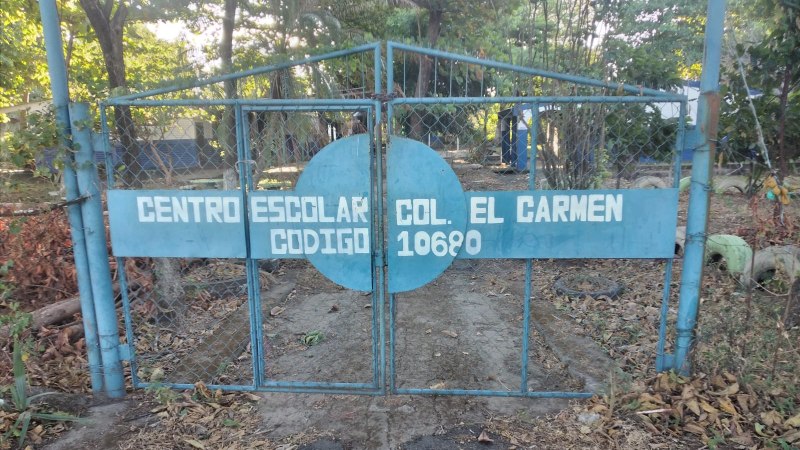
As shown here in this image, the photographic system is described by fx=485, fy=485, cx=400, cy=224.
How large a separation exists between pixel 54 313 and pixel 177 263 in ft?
4.29

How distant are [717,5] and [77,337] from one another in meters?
5.30

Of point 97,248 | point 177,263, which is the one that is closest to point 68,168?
point 97,248

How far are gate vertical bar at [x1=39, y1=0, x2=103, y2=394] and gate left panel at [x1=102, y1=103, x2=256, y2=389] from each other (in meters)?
0.20

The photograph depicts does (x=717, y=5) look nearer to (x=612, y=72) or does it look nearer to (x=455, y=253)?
(x=455, y=253)

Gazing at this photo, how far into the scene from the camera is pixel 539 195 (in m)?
2.90

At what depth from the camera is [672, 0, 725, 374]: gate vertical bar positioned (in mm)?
2715

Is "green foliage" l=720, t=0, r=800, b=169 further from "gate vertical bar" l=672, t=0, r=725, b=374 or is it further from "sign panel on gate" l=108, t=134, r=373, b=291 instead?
"sign panel on gate" l=108, t=134, r=373, b=291

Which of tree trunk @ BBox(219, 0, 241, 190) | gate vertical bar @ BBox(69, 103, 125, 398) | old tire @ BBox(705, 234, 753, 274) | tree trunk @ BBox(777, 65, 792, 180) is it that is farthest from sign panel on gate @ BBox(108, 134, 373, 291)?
old tire @ BBox(705, 234, 753, 274)

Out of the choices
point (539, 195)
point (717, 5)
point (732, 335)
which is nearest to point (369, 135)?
point (539, 195)

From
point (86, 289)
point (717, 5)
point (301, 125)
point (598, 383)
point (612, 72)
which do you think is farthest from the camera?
point (612, 72)

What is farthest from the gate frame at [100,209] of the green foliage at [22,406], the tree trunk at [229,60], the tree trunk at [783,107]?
the tree trunk at [229,60]

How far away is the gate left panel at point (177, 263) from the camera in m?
3.01

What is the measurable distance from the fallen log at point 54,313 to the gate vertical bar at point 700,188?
4.91 metres

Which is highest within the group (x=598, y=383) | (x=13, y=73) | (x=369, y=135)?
(x=13, y=73)
